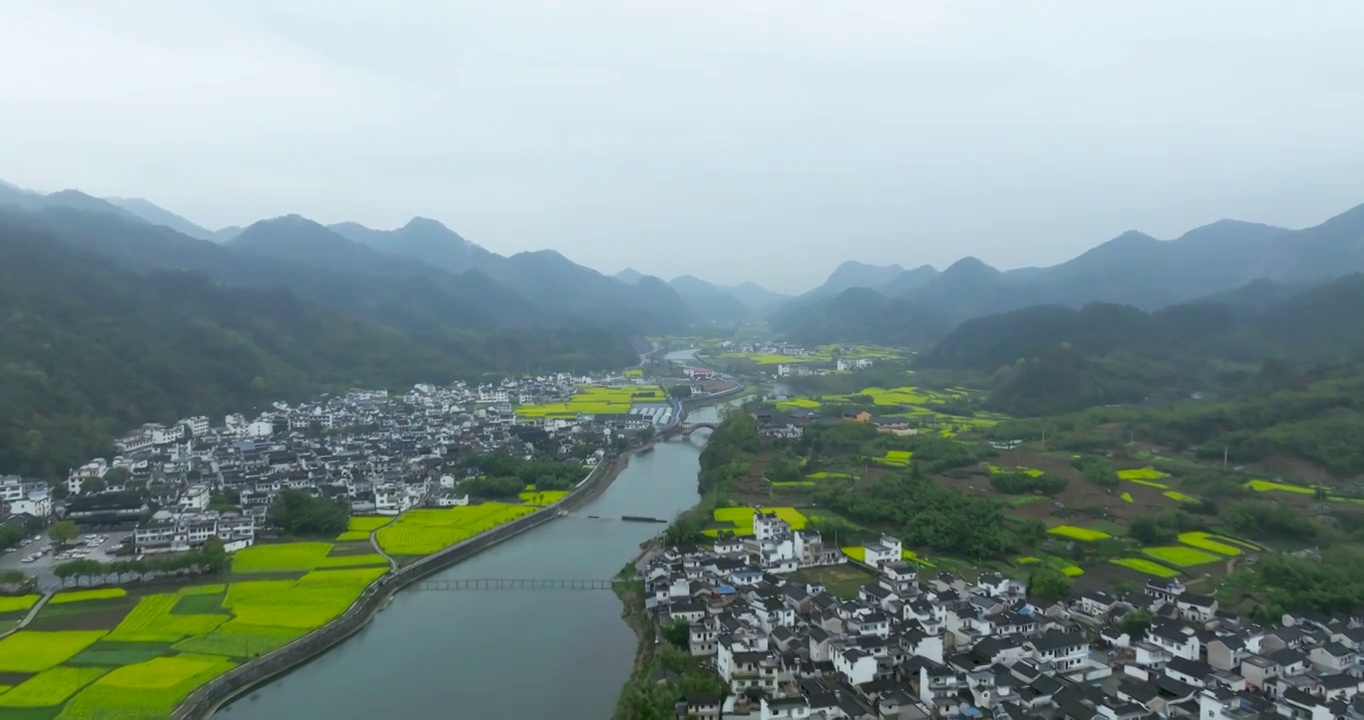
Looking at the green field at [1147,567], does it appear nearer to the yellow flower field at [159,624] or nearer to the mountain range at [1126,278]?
the yellow flower field at [159,624]

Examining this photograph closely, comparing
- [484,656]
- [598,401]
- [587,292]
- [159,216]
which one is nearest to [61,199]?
[159,216]

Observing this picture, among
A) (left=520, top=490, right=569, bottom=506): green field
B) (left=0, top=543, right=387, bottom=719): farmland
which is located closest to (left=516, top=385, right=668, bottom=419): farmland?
(left=520, top=490, right=569, bottom=506): green field

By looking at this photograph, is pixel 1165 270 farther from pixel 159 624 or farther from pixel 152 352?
pixel 159 624

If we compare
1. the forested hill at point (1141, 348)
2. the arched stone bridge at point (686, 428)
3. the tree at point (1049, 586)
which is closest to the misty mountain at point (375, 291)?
the arched stone bridge at point (686, 428)

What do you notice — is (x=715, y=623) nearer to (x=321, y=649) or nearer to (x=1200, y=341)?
(x=321, y=649)

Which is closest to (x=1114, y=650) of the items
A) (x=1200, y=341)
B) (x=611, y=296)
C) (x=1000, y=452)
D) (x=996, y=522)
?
(x=996, y=522)

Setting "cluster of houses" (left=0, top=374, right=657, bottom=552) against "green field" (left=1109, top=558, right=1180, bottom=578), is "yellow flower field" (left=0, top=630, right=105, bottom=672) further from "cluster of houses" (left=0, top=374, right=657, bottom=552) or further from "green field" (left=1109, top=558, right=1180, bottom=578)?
"green field" (left=1109, top=558, right=1180, bottom=578)
